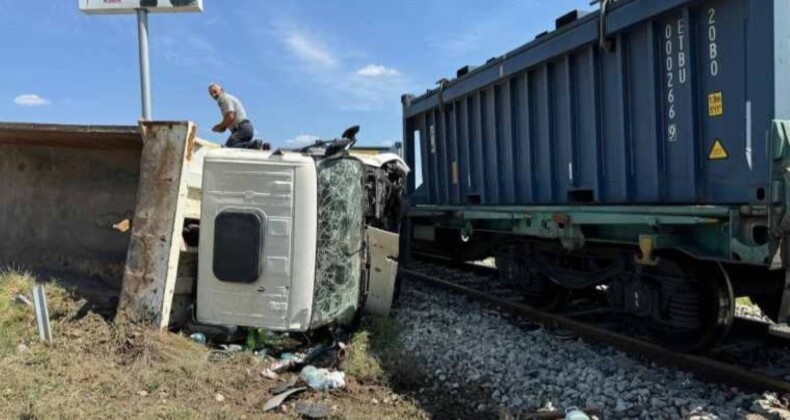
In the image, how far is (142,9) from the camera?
25.3 feet

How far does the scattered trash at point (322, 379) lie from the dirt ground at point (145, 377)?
0.06 metres

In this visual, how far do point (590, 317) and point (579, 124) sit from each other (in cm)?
203

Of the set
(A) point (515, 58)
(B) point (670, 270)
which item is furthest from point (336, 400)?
(A) point (515, 58)

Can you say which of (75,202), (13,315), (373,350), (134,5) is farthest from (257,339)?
(134,5)

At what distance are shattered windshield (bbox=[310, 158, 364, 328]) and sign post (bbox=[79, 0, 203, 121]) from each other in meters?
2.99

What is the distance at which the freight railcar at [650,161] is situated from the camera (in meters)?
4.36

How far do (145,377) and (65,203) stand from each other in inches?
122

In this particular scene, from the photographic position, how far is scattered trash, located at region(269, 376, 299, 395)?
4.67 meters

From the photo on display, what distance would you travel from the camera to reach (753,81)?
4.44m

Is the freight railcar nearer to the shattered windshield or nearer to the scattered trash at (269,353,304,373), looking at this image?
the shattered windshield

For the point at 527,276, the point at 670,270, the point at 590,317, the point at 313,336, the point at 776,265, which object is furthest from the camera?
the point at 527,276

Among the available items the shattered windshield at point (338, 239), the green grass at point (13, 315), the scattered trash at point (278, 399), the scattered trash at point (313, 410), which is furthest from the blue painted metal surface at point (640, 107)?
the green grass at point (13, 315)

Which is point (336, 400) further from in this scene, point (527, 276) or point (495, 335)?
point (527, 276)

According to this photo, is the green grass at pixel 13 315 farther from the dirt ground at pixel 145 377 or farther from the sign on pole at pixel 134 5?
the sign on pole at pixel 134 5
